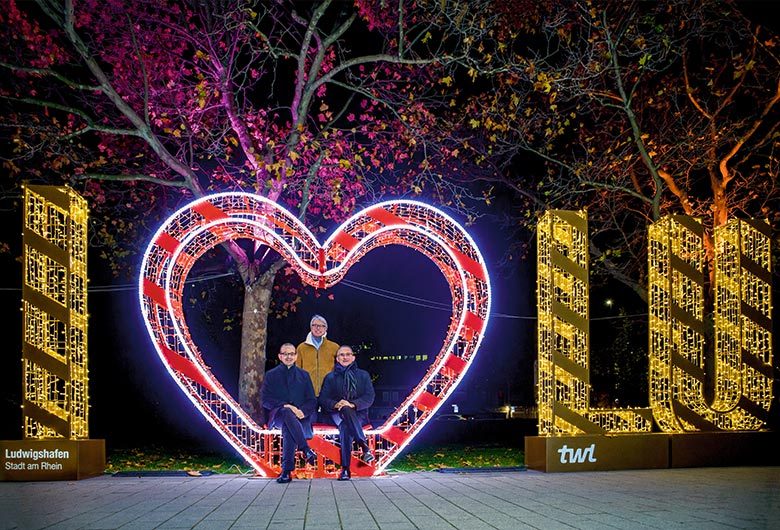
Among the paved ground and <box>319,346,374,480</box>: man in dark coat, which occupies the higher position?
<box>319,346,374,480</box>: man in dark coat

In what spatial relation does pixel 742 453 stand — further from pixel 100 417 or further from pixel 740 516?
pixel 100 417

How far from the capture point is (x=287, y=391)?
10.9 m

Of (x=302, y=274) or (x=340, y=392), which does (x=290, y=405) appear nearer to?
(x=340, y=392)

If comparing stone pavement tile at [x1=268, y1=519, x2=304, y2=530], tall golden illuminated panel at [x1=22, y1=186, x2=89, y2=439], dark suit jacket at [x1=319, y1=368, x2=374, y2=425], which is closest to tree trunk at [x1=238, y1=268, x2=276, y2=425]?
dark suit jacket at [x1=319, y1=368, x2=374, y2=425]

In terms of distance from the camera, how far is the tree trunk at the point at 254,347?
13.5 m

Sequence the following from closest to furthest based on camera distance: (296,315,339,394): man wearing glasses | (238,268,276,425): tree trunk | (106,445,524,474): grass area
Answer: (296,315,339,394): man wearing glasses → (106,445,524,474): grass area → (238,268,276,425): tree trunk

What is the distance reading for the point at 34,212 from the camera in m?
11.1

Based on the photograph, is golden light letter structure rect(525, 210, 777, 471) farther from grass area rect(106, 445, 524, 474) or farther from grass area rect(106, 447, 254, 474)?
grass area rect(106, 447, 254, 474)

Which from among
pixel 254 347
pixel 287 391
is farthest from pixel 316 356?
pixel 254 347

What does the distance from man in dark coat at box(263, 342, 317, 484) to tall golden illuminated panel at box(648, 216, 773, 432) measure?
516cm

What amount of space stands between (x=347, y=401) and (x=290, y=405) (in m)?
0.74

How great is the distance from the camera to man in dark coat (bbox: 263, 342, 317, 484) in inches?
416

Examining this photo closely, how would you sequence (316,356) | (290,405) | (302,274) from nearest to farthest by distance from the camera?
(290,405)
(302,274)
(316,356)

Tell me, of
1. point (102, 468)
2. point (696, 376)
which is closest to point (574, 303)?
point (696, 376)
